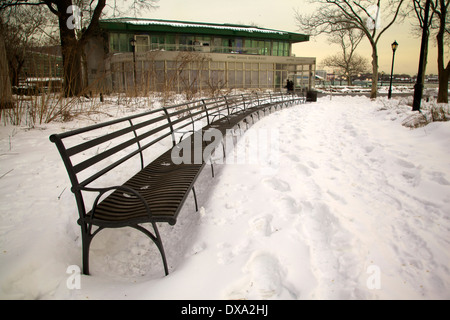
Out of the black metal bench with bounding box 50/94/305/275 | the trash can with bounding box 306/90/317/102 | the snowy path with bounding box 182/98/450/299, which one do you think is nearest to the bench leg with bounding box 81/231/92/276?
the black metal bench with bounding box 50/94/305/275

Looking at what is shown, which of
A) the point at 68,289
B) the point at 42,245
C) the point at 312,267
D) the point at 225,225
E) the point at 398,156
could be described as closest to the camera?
the point at 68,289

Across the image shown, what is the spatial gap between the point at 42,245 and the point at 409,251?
2985 millimetres

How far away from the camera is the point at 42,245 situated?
2.29 meters

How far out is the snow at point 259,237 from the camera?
1.96 m

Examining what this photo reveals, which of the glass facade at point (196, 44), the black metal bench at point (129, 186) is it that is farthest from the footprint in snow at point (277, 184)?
the glass facade at point (196, 44)

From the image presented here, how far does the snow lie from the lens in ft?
6.43

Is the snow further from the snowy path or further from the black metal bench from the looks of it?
the black metal bench
